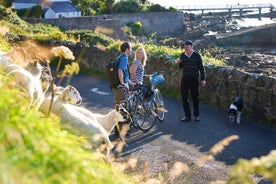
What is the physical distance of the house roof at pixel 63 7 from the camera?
71.8 metres

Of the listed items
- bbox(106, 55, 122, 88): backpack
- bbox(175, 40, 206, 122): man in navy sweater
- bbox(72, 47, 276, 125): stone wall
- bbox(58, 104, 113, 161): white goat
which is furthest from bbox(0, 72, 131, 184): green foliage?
bbox(72, 47, 276, 125): stone wall

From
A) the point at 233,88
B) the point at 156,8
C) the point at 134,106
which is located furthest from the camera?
the point at 156,8

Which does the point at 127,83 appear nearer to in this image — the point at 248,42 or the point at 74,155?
the point at 74,155

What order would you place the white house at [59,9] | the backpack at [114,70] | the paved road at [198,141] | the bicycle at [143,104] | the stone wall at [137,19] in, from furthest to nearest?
the white house at [59,9], the stone wall at [137,19], the bicycle at [143,104], the backpack at [114,70], the paved road at [198,141]

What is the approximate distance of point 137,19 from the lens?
241 feet

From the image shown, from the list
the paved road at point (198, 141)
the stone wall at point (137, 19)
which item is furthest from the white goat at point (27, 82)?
the stone wall at point (137, 19)

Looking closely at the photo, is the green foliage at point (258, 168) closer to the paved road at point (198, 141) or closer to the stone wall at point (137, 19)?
the paved road at point (198, 141)

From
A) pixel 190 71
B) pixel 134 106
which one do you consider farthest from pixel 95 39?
pixel 134 106

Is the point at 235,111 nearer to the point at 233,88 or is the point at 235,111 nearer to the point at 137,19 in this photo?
the point at 233,88

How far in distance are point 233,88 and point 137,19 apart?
2404 inches

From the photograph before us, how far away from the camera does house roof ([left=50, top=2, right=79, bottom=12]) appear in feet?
235

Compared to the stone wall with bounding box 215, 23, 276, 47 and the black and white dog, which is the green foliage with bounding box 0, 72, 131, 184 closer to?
the black and white dog

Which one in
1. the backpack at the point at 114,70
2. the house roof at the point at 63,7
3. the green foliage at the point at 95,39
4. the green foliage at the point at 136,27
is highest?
the house roof at the point at 63,7

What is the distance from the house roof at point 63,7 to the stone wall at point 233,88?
56.3 metres
